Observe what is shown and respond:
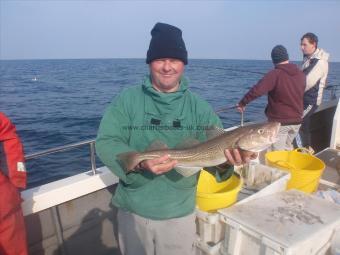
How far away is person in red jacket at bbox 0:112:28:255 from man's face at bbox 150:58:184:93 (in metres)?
1.49

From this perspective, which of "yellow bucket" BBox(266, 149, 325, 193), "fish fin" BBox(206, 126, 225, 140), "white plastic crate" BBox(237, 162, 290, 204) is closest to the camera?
"fish fin" BBox(206, 126, 225, 140)

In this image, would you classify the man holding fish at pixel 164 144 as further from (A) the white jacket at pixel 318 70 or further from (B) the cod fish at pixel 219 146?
(A) the white jacket at pixel 318 70

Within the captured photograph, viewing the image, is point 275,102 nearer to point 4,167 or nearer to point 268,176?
point 268,176

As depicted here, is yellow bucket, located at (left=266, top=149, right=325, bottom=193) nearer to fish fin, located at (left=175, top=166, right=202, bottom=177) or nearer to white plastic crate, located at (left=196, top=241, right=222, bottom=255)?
white plastic crate, located at (left=196, top=241, right=222, bottom=255)

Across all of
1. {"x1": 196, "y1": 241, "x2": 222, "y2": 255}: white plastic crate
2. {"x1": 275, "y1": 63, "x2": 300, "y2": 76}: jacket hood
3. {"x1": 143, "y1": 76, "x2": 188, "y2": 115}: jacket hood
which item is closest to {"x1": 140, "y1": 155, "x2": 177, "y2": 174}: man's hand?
{"x1": 143, "y1": 76, "x2": 188, "y2": 115}: jacket hood

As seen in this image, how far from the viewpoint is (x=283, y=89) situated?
6035 mm

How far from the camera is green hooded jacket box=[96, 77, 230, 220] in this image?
300 cm

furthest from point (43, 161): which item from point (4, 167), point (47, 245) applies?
point (4, 167)

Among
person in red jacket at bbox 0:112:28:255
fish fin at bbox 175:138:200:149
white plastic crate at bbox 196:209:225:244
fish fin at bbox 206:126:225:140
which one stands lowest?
white plastic crate at bbox 196:209:225:244

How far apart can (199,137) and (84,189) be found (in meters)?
1.69

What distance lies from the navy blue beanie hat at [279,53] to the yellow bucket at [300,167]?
1785 mm

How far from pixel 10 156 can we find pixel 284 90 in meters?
4.82

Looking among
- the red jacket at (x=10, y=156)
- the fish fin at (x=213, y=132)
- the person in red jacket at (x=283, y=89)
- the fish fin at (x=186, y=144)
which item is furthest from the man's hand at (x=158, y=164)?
the person in red jacket at (x=283, y=89)

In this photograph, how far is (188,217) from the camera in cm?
322
